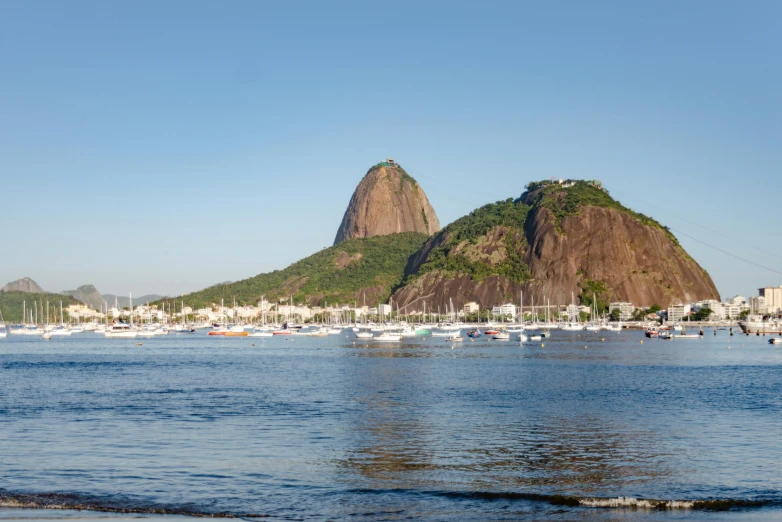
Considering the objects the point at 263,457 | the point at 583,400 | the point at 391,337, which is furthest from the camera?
the point at 391,337

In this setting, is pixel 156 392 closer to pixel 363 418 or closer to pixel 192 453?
pixel 363 418

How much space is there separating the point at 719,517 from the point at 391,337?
11537cm

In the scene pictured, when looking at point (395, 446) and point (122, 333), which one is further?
point (122, 333)

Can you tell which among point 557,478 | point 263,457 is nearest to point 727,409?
point 557,478

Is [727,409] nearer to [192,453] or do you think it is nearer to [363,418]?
[363,418]

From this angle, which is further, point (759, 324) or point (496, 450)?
point (759, 324)

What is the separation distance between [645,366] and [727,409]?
1324 inches

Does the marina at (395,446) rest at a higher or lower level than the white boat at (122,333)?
lower

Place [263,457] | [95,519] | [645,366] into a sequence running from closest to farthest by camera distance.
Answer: [95,519] → [263,457] → [645,366]

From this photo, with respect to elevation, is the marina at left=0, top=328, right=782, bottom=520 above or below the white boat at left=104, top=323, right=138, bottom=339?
below

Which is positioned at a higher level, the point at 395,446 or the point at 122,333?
the point at 122,333

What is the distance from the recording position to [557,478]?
22.9 m

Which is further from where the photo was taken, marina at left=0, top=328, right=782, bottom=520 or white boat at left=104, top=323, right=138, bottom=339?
white boat at left=104, top=323, right=138, bottom=339

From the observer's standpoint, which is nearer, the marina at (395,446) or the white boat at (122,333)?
the marina at (395,446)
